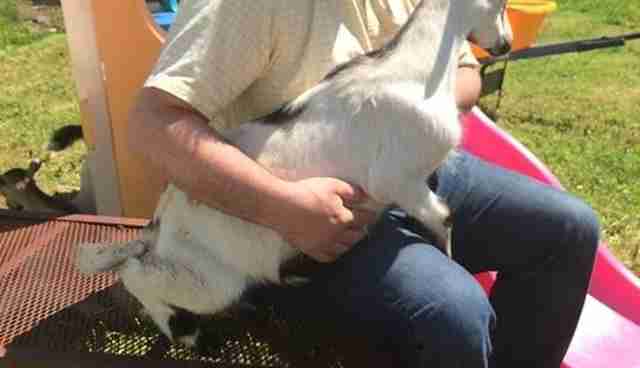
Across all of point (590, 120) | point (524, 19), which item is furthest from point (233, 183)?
point (590, 120)

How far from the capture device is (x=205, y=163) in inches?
44.3

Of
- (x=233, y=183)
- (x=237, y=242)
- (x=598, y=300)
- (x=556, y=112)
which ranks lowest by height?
(x=556, y=112)

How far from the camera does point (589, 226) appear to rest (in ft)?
4.40

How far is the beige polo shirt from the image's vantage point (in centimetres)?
112

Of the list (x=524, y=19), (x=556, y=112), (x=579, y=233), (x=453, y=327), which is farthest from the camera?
(x=556, y=112)

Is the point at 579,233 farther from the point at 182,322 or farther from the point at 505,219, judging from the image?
the point at 182,322

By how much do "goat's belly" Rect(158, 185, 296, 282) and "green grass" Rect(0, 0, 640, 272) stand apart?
1500 millimetres

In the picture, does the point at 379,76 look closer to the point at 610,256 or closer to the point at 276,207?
the point at 276,207

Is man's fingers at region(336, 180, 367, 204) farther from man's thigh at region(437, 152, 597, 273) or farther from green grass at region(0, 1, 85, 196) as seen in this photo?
green grass at region(0, 1, 85, 196)

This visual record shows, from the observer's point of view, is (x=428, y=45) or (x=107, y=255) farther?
(x=107, y=255)

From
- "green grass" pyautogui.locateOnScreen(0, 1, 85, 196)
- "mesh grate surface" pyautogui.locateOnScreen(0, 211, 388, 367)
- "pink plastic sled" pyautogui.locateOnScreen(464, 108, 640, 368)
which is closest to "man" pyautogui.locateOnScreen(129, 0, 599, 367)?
"mesh grate surface" pyautogui.locateOnScreen(0, 211, 388, 367)

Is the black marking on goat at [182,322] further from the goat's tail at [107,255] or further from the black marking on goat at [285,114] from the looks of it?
the black marking on goat at [285,114]

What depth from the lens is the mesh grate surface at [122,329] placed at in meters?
1.33

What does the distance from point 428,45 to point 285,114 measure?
229mm
